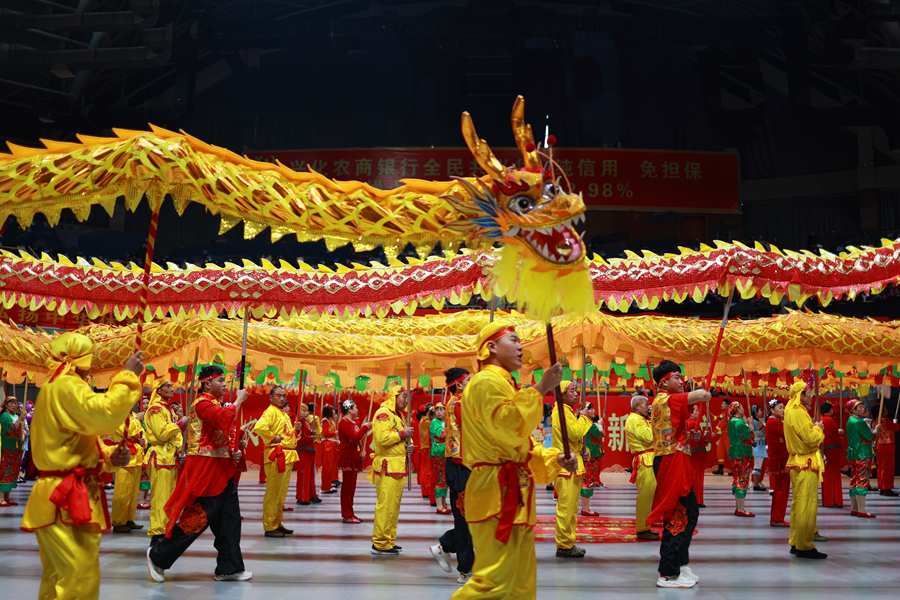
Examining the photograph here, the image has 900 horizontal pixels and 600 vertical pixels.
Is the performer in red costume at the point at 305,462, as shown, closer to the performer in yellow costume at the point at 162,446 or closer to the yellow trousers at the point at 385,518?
the performer in yellow costume at the point at 162,446

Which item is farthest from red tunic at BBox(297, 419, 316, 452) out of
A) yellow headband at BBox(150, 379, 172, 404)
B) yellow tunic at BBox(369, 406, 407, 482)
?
yellow tunic at BBox(369, 406, 407, 482)

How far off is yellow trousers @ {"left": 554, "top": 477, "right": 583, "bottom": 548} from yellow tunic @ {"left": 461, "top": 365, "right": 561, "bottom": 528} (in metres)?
3.40

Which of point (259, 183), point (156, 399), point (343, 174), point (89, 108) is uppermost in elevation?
point (89, 108)

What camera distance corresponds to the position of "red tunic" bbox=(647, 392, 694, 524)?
5605mm

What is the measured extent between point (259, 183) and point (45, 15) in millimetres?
13787

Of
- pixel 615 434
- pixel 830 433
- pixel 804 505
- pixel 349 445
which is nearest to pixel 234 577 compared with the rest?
pixel 349 445

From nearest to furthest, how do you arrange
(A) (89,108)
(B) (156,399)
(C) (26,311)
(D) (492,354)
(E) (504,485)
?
(E) (504,485)
(D) (492,354)
(B) (156,399)
(C) (26,311)
(A) (89,108)

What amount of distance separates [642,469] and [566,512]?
1.62m

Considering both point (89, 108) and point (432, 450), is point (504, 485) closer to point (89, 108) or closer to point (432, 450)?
point (432, 450)

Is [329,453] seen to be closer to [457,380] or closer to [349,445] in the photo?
[349,445]

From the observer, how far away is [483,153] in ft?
8.73

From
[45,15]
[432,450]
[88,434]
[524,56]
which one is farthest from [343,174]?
[88,434]

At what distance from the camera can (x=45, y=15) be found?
46.1ft

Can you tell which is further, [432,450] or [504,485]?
[432,450]
